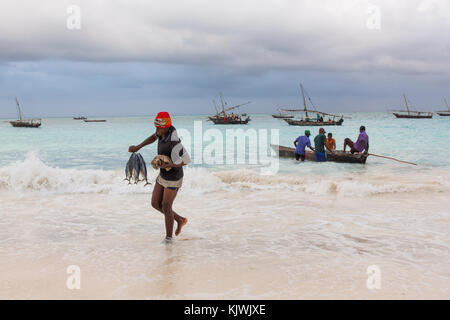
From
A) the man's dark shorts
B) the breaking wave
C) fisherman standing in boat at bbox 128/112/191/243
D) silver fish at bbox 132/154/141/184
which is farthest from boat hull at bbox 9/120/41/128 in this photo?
fisherman standing in boat at bbox 128/112/191/243

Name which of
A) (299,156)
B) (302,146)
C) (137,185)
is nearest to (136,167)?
(137,185)

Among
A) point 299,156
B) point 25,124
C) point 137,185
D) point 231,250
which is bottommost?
point 231,250

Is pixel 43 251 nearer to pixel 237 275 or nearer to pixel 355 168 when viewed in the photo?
pixel 237 275

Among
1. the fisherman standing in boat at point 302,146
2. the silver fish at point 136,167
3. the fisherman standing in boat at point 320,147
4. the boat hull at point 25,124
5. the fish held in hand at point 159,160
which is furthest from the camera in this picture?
the boat hull at point 25,124

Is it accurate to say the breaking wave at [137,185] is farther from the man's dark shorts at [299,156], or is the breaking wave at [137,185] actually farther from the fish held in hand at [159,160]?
the fish held in hand at [159,160]

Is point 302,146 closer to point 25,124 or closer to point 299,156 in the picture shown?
point 299,156

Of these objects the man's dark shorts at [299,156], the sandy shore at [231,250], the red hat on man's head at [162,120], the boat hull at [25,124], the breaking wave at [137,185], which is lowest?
the sandy shore at [231,250]

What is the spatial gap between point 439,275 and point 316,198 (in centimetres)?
471

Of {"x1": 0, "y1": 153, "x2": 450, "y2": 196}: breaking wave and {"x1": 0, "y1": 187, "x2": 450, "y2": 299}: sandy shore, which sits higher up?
{"x1": 0, "y1": 153, "x2": 450, "y2": 196}: breaking wave

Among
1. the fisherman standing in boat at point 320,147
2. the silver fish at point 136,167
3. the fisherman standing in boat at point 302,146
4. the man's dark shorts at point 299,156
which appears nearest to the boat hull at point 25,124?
the man's dark shorts at point 299,156

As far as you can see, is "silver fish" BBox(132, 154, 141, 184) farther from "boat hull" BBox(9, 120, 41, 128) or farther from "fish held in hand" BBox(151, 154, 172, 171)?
"boat hull" BBox(9, 120, 41, 128)

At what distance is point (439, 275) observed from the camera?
402 cm

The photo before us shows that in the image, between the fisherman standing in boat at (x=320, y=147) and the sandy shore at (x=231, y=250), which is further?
the fisherman standing in boat at (x=320, y=147)
